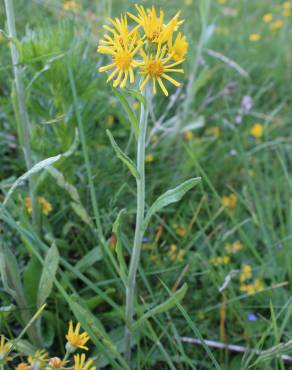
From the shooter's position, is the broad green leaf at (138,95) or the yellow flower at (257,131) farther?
the yellow flower at (257,131)

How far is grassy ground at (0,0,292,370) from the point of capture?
1.23m

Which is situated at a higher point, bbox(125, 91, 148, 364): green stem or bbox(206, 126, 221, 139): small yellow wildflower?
bbox(125, 91, 148, 364): green stem

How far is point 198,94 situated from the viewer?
95.1 inches

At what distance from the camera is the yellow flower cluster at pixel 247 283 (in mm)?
1476

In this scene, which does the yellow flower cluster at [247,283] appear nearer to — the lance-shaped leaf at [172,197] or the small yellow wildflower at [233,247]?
the small yellow wildflower at [233,247]

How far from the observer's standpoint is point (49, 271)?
1.13m

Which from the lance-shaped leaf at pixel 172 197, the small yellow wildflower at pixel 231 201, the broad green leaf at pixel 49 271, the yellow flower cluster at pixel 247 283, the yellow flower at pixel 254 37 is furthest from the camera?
the yellow flower at pixel 254 37

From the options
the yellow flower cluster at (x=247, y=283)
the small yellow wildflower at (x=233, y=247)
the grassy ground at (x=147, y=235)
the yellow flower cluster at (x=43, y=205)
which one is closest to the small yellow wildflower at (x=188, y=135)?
the grassy ground at (x=147, y=235)

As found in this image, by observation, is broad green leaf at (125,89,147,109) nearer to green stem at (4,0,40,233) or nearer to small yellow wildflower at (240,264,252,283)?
green stem at (4,0,40,233)

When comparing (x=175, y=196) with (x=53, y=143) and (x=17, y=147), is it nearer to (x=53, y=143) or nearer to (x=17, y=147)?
(x=53, y=143)

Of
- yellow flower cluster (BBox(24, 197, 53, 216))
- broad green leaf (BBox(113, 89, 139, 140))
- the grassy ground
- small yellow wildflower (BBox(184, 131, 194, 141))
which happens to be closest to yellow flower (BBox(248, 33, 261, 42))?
the grassy ground

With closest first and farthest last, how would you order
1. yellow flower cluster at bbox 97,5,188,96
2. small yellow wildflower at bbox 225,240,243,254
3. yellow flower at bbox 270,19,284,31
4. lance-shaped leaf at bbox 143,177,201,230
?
1. yellow flower cluster at bbox 97,5,188,96
2. lance-shaped leaf at bbox 143,177,201,230
3. small yellow wildflower at bbox 225,240,243,254
4. yellow flower at bbox 270,19,284,31

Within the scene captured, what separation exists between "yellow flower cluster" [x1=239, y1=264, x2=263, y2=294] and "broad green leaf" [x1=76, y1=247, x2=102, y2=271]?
0.43 metres

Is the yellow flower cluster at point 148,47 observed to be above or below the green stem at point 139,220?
above
